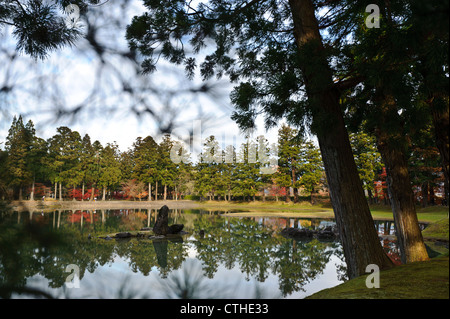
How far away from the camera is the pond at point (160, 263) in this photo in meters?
1.11

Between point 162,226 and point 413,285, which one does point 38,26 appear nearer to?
point 413,285

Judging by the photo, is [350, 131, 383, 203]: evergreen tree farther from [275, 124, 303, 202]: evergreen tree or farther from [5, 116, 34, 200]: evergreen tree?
[5, 116, 34, 200]: evergreen tree

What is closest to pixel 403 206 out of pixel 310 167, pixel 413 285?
pixel 413 285

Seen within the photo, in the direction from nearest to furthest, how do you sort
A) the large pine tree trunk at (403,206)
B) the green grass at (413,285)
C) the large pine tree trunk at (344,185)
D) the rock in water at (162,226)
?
the green grass at (413,285), the large pine tree trunk at (344,185), the large pine tree trunk at (403,206), the rock in water at (162,226)

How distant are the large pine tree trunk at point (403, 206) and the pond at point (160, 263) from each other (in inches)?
64.6

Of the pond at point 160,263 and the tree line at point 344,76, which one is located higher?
the tree line at point 344,76

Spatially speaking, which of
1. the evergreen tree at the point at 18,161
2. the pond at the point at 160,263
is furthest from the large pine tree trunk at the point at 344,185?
the evergreen tree at the point at 18,161

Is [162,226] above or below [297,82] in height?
below

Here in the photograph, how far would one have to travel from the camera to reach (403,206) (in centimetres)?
314

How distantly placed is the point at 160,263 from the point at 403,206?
474 cm

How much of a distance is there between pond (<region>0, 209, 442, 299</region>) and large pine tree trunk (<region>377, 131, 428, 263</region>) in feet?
5.38

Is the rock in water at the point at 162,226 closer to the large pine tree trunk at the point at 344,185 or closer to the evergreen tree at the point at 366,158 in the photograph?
the large pine tree trunk at the point at 344,185
